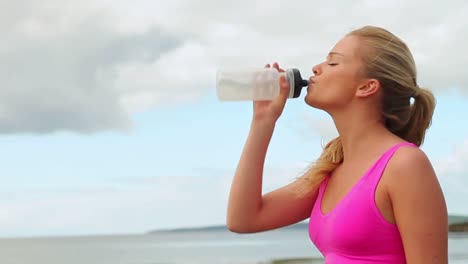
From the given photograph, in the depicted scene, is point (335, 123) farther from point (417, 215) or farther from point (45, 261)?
point (45, 261)

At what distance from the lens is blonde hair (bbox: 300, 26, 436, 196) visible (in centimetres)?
294

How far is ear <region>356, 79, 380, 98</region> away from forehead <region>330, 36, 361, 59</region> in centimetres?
9

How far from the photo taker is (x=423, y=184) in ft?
9.08

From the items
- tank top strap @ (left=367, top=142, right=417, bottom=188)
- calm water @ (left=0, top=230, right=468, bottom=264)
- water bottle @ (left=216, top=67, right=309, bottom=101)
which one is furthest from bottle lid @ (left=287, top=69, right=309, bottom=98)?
calm water @ (left=0, top=230, right=468, bottom=264)

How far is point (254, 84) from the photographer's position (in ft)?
10.5

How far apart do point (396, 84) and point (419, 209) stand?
1.31 ft

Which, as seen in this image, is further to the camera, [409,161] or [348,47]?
[348,47]

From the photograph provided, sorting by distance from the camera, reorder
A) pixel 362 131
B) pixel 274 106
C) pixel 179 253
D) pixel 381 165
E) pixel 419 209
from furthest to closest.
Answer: pixel 179 253, pixel 274 106, pixel 362 131, pixel 381 165, pixel 419 209

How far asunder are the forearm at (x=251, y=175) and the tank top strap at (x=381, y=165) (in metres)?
0.40

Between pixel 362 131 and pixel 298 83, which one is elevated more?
pixel 298 83

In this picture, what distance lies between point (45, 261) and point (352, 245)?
1721 inches

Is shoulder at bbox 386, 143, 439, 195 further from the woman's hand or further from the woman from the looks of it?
the woman's hand

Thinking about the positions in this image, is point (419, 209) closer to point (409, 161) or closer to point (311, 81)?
point (409, 161)

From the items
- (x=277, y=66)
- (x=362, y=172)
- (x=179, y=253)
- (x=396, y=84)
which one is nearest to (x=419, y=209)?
(x=362, y=172)
